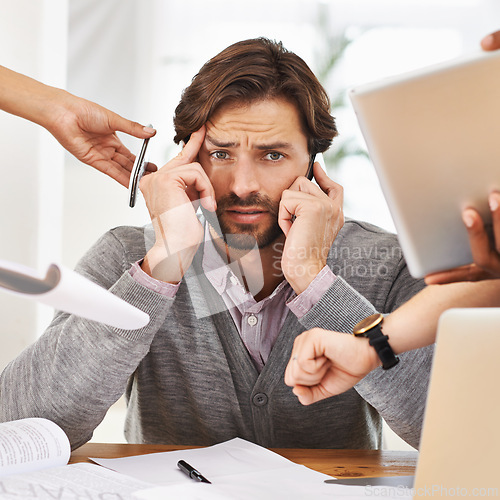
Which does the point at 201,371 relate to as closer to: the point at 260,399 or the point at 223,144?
the point at 260,399

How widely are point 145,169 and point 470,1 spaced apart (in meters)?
2.55

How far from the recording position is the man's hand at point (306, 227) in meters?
1.03

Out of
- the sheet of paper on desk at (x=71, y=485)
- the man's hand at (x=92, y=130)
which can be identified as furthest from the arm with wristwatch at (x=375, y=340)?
the man's hand at (x=92, y=130)

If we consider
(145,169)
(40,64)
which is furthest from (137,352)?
(40,64)

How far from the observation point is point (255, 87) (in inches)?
50.0

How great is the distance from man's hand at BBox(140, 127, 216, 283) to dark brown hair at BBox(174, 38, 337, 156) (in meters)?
0.12

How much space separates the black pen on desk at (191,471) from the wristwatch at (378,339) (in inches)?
11.1

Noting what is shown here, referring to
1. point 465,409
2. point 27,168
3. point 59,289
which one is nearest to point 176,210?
point 59,289

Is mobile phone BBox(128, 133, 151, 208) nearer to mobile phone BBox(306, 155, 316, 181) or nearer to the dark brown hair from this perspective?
the dark brown hair

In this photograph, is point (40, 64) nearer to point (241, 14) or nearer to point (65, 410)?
point (241, 14)

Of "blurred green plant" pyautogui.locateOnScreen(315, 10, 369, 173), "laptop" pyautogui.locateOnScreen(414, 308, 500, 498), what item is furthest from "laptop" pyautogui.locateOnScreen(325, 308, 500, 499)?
"blurred green plant" pyautogui.locateOnScreen(315, 10, 369, 173)

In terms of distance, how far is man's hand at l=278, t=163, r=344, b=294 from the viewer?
3.39 ft

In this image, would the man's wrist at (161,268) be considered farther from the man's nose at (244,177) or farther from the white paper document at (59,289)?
the white paper document at (59,289)

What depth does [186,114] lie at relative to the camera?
1310 millimetres
